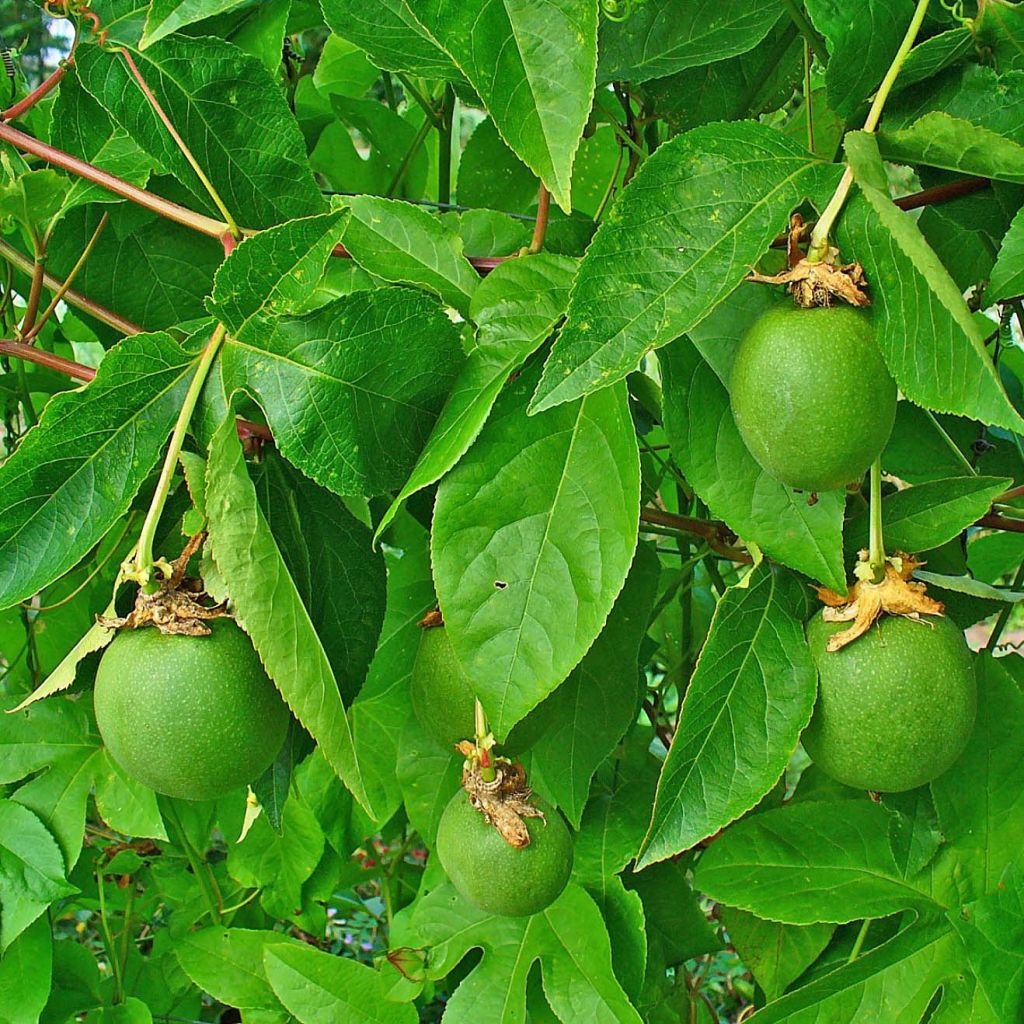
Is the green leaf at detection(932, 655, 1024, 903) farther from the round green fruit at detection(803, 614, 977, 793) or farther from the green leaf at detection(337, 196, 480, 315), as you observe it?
the green leaf at detection(337, 196, 480, 315)

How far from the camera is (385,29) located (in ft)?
2.94

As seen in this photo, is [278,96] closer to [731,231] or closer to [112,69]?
[112,69]

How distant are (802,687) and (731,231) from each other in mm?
362

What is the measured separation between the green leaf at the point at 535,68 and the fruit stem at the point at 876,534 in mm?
354

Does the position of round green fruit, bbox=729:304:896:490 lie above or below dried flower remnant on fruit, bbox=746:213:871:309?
below

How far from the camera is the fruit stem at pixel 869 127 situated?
2.47 feet

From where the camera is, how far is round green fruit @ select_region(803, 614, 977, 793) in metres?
0.84

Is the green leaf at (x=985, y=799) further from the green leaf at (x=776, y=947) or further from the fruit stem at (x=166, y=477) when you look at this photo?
the fruit stem at (x=166, y=477)

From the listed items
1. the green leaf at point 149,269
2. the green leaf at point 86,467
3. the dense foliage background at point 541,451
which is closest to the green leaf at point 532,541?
the dense foliage background at point 541,451

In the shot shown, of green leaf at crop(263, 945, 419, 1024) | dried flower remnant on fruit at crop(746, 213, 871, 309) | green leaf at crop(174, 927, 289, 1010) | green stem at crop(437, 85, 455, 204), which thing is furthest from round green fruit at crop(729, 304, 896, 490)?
green leaf at crop(174, 927, 289, 1010)

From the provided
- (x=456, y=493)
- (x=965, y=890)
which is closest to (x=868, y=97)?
(x=456, y=493)

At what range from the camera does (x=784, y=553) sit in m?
0.84

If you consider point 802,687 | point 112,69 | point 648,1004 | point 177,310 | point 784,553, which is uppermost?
point 112,69

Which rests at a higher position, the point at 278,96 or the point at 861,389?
the point at 278,96
